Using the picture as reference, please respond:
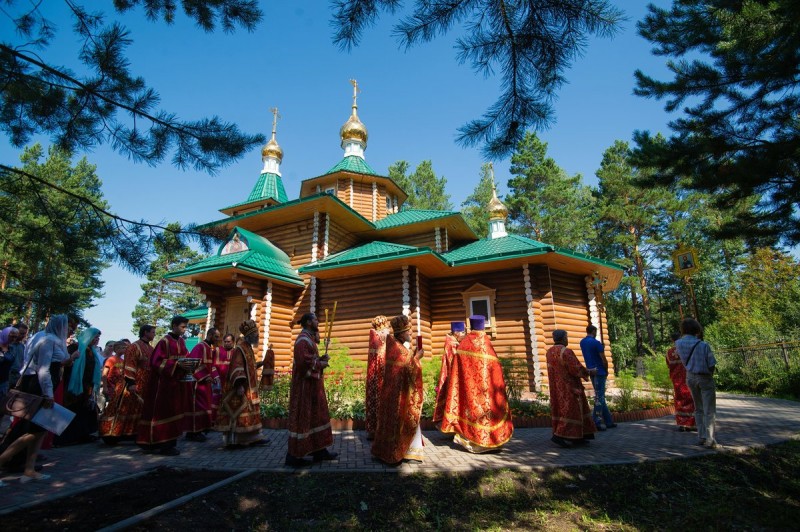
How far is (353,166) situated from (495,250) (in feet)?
31.1

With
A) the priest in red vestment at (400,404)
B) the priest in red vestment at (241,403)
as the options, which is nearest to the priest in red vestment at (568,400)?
the priest in red vestment at (400,404)

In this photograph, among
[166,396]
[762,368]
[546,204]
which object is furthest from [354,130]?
[762,368]

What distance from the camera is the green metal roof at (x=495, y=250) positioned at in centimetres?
1259

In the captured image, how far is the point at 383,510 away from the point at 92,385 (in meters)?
6.30

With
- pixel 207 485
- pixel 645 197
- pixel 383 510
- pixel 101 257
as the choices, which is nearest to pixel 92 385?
pixel 101 257

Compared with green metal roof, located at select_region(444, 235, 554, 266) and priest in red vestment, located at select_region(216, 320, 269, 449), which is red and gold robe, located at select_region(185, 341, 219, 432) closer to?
priest in red vestment, located at select_region(216, 320, 269, 449)

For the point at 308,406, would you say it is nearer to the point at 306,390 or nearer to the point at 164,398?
the point at 306,390

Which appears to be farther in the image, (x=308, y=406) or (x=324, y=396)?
(x=324, y=396)

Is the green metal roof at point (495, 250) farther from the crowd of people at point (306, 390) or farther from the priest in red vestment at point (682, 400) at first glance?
the crowd of people at point (306, 390)

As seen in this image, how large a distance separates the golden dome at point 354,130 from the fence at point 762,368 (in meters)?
19.3

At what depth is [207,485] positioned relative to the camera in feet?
13.1

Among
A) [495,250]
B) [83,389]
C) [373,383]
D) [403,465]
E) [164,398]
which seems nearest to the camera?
[403,465]

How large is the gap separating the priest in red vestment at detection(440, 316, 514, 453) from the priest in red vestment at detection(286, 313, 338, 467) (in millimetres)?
1982

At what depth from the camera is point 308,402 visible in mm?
5027
